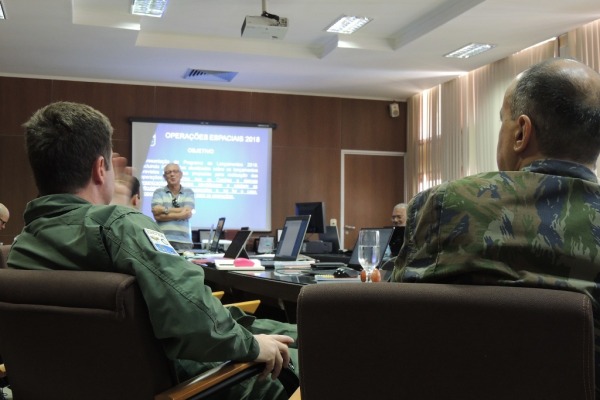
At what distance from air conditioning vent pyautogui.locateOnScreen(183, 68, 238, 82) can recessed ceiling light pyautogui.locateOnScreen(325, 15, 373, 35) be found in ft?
5.94

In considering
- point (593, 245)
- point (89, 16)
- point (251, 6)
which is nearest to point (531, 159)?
point (593, 245)

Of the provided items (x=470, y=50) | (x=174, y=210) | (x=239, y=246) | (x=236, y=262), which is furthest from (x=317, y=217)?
(x=470, y=50)

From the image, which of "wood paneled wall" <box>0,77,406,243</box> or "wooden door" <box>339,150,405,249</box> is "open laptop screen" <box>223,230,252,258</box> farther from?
"wooden door" <box>339,150,405,249</box>

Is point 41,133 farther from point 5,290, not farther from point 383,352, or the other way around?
point 383,352

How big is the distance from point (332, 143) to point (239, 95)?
4.94ft

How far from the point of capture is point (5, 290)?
123cm

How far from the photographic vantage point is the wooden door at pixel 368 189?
8.59m

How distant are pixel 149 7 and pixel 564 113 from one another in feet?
16.3

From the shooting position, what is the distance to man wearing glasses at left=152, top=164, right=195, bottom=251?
5199 millimetres

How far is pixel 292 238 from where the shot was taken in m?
3.61

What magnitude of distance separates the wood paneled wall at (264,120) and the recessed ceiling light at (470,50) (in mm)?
2333

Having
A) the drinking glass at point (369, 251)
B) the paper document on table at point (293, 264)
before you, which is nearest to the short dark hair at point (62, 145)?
the drinking glass at point (369, 251)

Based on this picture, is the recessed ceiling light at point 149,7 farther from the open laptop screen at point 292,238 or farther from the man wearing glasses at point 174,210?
the open laptop screen at point 292,238

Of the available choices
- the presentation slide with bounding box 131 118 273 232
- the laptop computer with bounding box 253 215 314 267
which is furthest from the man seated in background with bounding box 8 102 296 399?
the presentation slide with bounding box 131 118 273 232
